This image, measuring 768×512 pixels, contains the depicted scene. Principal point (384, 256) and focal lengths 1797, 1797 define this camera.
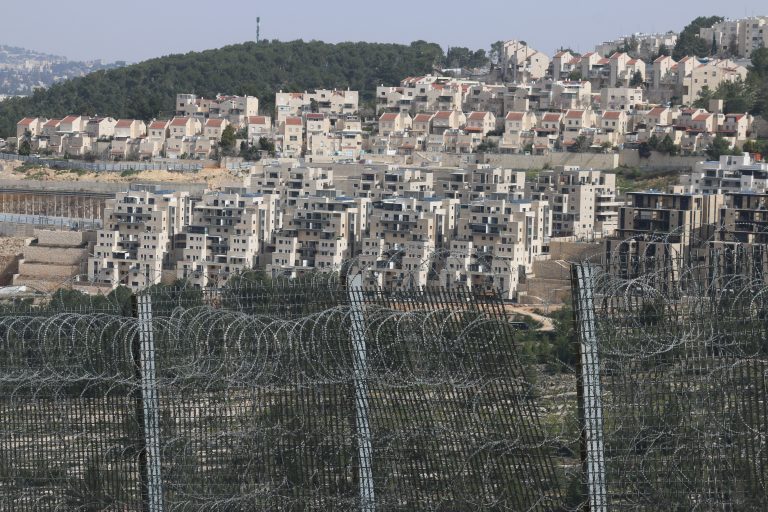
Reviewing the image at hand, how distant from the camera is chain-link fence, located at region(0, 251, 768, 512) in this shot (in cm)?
427

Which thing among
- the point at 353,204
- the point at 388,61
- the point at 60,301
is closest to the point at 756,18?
the point at 388,61

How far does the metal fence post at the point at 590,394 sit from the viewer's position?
4.22 metres

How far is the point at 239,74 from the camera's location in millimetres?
47094

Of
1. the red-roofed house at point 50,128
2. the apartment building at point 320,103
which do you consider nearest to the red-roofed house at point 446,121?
the apartment building at point 320,103

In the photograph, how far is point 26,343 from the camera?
496 centimetres

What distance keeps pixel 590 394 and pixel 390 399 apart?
1.91ft

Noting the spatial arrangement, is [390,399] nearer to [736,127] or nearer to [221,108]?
[736,127]

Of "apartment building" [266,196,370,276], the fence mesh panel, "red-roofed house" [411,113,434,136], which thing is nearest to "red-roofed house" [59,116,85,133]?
"red-roofed house" [411,113,434,136]

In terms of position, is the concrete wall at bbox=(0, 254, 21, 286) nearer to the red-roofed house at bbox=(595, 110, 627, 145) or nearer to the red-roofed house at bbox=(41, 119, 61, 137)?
the red-roofed house at bbox=(41, 119, 61, 137)

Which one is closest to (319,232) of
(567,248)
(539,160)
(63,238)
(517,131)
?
(567,248)

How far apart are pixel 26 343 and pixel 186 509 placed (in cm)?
67

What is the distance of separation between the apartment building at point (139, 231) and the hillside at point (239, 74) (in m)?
14.5

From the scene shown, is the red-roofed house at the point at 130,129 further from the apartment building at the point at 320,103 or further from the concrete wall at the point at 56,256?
the concrete wall at the point at 56,256

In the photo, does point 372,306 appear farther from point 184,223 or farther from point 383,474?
point 184,223
